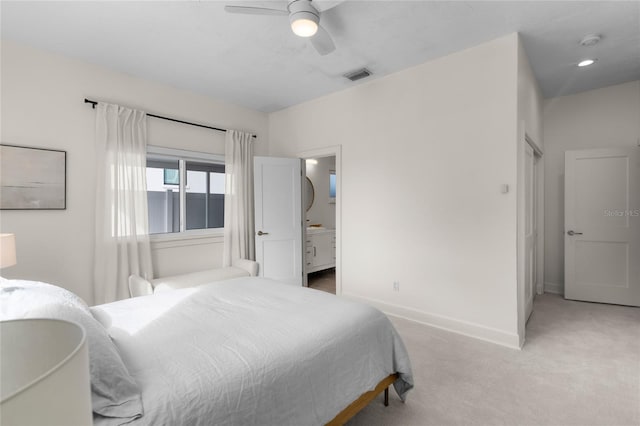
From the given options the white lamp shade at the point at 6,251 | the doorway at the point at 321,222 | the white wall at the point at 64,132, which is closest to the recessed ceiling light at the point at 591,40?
the doorway at the point at 321,222

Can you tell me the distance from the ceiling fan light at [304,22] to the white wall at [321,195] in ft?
12.9

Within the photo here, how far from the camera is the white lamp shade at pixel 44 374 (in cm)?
33

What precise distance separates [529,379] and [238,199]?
12.2 feet

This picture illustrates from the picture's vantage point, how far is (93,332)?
1131mm

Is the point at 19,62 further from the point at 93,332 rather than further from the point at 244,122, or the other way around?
the point at 93,332

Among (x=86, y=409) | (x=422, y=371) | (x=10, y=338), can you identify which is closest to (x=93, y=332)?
(x=10, y=338)

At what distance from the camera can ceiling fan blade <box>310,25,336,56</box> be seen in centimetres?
216

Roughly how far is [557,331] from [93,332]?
12.7 feet

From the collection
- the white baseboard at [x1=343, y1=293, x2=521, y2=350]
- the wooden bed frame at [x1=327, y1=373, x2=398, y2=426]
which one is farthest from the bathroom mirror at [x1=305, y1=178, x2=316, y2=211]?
the wooden bed frame at [x1=327, y1=373, x2=398, y2=426]

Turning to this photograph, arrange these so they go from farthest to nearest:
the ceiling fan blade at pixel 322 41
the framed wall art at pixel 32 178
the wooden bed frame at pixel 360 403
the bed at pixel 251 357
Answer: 1. the framed wall art at pixel 32 178
2. the ceiling fan blade at pixel 322 41
3. the wooden bed frame at pixel 360 403
4. the bed at pixel 251 357

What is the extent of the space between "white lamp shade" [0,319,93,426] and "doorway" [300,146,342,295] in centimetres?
370

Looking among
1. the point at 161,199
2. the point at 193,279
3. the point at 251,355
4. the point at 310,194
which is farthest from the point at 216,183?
the point at 251,355

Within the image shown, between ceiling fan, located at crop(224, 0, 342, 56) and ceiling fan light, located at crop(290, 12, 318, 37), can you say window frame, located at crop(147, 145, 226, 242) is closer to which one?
ceiling fan, located at crop(224, 0, 342, 56)

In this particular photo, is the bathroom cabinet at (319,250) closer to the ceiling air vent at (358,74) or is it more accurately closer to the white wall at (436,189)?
the white wall at (436,189)
